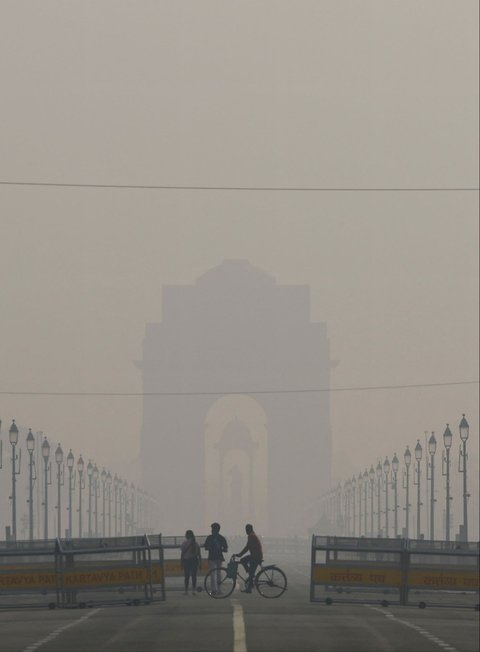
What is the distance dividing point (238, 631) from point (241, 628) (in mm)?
786

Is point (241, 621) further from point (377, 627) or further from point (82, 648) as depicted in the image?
point (82, 648)

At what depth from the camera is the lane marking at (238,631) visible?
29641 mm

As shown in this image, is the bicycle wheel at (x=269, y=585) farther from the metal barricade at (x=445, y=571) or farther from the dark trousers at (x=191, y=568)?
the metal barricade at (x=445, y=571)

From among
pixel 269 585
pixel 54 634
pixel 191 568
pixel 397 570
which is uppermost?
pixel 397 570

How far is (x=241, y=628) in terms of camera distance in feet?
112

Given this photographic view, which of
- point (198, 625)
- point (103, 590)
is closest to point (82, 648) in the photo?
point (198, 625)

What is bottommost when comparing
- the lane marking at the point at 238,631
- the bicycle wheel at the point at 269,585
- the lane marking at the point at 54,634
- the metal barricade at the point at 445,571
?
the lane marking at the point at 54,634

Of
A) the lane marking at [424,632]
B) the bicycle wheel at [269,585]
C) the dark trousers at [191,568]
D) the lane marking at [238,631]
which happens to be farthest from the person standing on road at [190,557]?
the lane marking at [424,632]

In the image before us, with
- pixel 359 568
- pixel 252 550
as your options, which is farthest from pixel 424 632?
pixel 252 550

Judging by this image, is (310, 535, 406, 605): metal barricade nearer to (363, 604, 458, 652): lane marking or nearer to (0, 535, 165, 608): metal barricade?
(363, 604, 458, 652): lane marking

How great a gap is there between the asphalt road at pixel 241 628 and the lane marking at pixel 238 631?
0.01 m

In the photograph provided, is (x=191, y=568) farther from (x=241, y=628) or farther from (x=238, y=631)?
(x=238, y=631)

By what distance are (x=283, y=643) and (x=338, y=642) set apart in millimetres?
913

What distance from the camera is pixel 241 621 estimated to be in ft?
119
